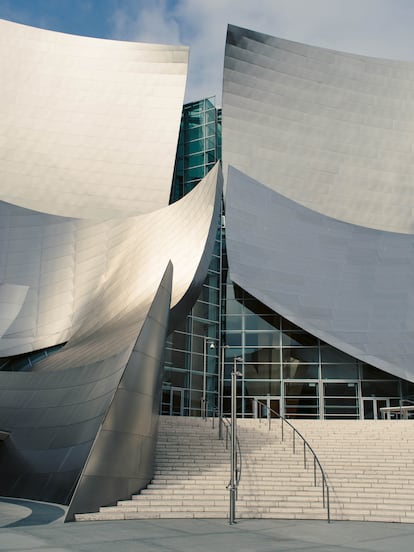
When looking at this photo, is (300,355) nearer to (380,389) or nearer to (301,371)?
(301,371)

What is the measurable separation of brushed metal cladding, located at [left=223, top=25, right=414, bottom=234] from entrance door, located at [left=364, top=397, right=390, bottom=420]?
7.61 meters

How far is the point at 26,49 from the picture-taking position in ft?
92.7

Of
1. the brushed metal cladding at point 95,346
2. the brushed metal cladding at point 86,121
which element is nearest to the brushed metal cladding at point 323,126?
the brushed metal cladding at point 86,121

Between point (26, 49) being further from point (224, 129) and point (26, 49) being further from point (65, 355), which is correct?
point (65, 355)

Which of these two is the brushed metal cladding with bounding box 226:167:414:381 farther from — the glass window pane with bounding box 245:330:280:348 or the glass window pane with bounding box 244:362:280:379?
the glass window pane with bounding box 244:362:280:379

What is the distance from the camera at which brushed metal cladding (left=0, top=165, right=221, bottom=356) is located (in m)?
15.9

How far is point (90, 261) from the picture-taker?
18594 millimetres

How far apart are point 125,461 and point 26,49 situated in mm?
23237

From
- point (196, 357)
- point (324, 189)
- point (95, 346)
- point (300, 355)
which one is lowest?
point (95, 346)

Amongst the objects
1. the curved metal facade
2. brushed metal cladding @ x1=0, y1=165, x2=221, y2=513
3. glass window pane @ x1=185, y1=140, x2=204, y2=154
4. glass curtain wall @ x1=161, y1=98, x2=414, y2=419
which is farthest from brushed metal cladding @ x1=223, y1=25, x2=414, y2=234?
brushed metal cladding @ x1=0, y1=165, x2=221, y2=513

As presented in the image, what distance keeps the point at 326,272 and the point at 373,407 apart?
5.50 metres

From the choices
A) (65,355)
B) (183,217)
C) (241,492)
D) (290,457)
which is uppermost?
(183,217)

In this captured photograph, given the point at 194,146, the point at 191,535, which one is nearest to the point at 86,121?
the point at 194,146

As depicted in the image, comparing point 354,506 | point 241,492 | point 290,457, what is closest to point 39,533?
point 241,492
